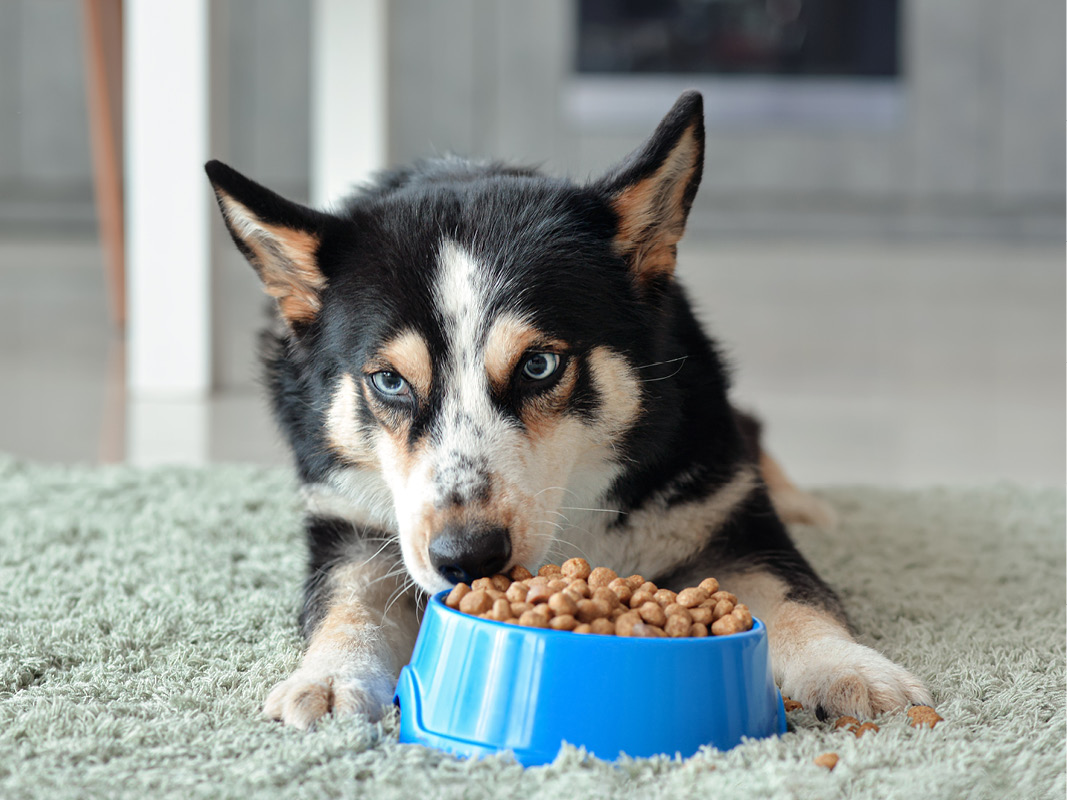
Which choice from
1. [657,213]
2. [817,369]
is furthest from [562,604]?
[817,369]

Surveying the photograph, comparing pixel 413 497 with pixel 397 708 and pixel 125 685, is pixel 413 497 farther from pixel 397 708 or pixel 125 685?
pixel 125 685

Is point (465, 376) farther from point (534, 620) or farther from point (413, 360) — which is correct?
point (534, 620)

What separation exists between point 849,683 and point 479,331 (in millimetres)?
684

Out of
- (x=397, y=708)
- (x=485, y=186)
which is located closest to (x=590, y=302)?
(x=485, y=186)

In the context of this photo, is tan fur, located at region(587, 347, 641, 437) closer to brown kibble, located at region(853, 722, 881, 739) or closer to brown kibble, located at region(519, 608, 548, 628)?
brown kibble, located at region(519, 608, 548, 628)

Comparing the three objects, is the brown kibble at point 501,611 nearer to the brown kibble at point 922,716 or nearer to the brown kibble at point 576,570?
the brown kibble at point 576,570

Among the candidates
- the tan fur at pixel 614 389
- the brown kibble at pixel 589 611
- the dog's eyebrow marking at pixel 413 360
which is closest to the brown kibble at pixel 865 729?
the brown kibble at pixel 589 611

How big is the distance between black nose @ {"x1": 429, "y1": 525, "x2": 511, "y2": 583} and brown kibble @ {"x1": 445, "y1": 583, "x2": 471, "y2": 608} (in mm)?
44

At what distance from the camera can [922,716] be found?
1440 millimetres

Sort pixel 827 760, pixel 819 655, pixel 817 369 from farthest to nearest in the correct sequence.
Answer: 1. pixel 817 369
2. pixel 819 655
3. pixel 827 760

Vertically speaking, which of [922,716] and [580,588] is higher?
[580,588]

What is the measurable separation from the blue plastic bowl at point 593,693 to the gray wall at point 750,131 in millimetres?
9509

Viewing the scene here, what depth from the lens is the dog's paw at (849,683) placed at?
1494mm

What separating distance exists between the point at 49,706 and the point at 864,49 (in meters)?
10.6
